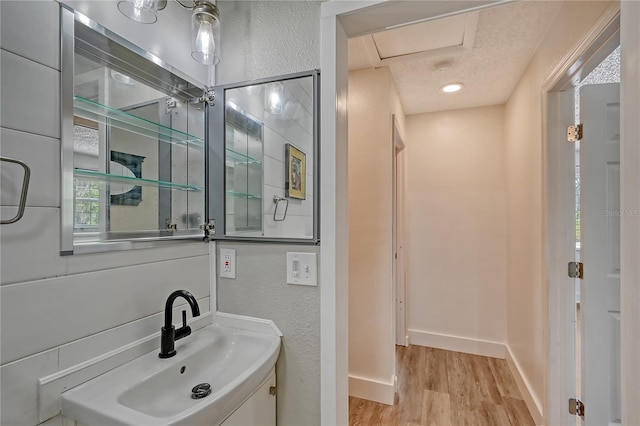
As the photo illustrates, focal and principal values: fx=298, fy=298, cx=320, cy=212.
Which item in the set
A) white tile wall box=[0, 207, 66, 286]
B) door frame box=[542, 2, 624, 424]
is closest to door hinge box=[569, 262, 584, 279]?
door frame box=[542, 2, 624, 424]

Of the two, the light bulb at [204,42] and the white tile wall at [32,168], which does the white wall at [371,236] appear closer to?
the light bulb at [204,42]

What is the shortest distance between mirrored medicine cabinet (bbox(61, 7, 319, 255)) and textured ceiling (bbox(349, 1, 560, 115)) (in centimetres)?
101

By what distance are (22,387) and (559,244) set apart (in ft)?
7.93

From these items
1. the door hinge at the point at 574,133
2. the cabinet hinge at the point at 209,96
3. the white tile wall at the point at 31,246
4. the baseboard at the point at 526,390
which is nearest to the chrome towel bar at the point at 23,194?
the white tile wall at the point at 31,246

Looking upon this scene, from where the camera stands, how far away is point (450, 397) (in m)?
2.31

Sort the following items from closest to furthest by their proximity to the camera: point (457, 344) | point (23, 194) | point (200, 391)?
1. point (23, 194)
2. point (200, 391)
3. point (457, 344)

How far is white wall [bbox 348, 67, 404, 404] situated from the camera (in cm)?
227

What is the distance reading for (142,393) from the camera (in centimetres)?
95

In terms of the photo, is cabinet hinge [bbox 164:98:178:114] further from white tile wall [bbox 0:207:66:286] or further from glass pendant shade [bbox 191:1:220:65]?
white tile wall [bbox 0:207:66:286]

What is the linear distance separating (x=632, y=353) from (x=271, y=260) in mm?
1219

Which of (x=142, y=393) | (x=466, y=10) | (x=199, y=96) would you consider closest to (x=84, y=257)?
(x=142, y=393)

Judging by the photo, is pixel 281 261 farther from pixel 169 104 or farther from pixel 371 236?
pixel 371 236

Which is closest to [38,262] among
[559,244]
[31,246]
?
[31,246]

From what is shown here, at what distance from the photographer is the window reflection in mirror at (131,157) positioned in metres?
0.95
